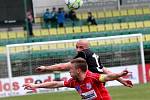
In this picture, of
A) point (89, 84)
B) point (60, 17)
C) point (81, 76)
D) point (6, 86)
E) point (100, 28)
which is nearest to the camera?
point (81, 76)

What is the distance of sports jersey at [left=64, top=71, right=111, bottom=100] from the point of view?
7.09 metres

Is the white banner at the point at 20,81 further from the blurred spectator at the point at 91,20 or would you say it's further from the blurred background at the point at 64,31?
the blurred spectator at the point at 91,20

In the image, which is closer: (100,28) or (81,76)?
(81,76)

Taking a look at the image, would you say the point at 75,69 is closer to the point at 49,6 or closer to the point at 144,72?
the point at 144,72

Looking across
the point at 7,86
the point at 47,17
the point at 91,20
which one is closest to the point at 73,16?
the point at 91,20

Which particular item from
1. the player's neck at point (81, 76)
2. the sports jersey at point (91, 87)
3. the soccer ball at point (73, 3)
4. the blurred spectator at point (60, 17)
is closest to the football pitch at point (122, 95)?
the soccer ball at point (73, 3)

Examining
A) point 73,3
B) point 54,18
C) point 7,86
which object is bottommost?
point 7,86

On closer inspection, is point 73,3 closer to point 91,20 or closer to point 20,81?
point 20,81

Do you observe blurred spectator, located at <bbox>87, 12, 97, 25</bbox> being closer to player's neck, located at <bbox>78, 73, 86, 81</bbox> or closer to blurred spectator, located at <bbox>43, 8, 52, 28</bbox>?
blurred spectator, located at <bbox>43, 8, 52, 28</bbox>

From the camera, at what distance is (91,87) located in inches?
281

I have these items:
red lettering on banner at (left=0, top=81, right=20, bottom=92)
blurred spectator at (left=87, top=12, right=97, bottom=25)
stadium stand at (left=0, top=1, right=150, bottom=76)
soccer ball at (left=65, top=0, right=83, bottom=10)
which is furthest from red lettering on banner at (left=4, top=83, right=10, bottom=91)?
blurred spectator at (left=87, top=12, right=97, bottom=25)

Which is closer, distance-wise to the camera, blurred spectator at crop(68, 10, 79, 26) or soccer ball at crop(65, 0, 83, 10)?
soccer ball at crop(65, 0, 83, 10)

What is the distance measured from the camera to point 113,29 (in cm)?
2655

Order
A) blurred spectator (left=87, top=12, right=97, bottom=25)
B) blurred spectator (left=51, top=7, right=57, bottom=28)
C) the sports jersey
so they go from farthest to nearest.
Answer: blurred spectator (left=87, top=12, right=97, bottom=25) < blurred spectator (left=51, top=7, right=57, bottom=28) < the sports jersey
